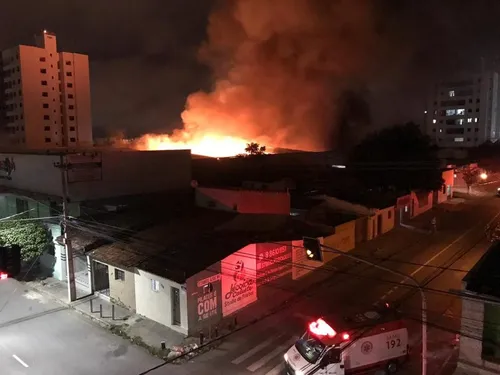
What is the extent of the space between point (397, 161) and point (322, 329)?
30308 mm

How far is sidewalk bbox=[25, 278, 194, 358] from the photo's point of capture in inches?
568

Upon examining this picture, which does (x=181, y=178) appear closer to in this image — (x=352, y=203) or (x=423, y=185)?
(x=352, y=203)

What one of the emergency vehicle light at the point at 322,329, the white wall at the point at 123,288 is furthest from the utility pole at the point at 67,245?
the emergency vehicle light at the point at 322,329

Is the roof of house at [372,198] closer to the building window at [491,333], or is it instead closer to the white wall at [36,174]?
the building window at [491,333]

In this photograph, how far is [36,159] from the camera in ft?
81.9

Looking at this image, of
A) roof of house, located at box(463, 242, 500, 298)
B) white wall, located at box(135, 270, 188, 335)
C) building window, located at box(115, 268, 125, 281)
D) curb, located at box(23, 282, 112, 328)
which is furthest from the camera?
building window, located at box(115, 268, 125, 281)

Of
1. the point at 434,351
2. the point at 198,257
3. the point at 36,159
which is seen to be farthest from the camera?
the point at 36,159

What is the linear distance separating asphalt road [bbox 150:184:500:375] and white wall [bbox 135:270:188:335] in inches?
73.6

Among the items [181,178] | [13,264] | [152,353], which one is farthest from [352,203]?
[13,264]

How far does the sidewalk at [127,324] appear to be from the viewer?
14438 millimetres

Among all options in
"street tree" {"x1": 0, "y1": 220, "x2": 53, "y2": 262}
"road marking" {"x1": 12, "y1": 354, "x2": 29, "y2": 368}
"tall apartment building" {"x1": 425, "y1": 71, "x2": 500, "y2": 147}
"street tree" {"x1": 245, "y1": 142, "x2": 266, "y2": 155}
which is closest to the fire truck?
"road marking" {"x1": 12, "y1": 354, "x2": 29, "y2": 368}

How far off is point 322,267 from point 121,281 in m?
9.39

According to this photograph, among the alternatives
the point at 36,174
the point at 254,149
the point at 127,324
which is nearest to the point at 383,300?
the point at 127,324

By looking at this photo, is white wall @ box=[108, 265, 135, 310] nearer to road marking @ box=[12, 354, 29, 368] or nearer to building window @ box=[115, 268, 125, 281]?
building window @ box=[115, 268, 125, 281]
